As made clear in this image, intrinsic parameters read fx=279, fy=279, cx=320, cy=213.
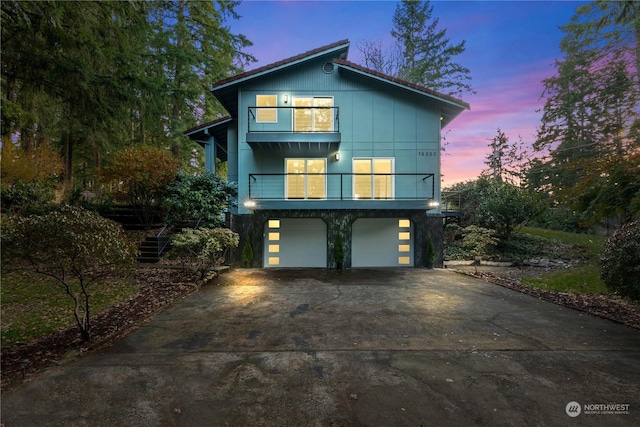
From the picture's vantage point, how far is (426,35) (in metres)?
23.3

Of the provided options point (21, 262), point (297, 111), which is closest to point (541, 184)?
point (297, 111)

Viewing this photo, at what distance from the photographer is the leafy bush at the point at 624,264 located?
5.25 metres

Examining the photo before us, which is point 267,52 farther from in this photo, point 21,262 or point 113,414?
point 113,414

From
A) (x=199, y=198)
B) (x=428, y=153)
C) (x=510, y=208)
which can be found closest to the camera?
(x=199, y=198)

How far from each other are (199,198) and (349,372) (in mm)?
10295

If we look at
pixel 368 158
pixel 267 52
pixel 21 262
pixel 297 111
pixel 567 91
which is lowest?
pixel 21 262

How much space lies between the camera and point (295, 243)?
42.5ft

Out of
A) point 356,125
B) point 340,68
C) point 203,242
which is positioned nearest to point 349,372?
point 203,242

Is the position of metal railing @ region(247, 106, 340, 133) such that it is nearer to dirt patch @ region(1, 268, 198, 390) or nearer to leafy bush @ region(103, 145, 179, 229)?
leafy bush @ region(103, 145, 179, 229)

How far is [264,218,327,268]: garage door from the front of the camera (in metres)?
12.9

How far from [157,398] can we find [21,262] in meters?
3.31

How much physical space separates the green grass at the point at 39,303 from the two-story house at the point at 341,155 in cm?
599

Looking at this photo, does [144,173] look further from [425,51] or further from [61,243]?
[425,51]

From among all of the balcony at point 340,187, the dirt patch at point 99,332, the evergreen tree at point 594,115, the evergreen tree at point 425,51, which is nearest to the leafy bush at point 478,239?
the balcony at point 340,187
